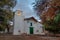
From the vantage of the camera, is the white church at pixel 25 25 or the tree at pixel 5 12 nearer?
the tree at pixel 5 12

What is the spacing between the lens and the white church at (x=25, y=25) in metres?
30.2

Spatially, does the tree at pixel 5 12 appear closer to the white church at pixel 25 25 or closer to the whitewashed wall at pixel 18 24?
the white church at pixel 25 25

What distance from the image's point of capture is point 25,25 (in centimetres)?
3197

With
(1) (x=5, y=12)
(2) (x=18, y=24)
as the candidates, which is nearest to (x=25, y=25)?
(2) (x=18, y=24)

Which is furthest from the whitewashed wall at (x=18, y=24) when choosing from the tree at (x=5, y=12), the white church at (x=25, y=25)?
the tree at (x=5, y=12)

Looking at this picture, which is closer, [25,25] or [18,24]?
[18,24]

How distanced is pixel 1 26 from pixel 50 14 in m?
12.2

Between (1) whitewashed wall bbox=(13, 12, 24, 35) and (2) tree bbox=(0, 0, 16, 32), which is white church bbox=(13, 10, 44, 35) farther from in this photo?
(2) tree bbox=(0, 0, 16, 32)

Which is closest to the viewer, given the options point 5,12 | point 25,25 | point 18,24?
point 5,12

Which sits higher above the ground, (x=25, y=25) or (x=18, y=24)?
(x=18, y=24)

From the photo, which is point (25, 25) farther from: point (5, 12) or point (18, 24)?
point (5, 12)

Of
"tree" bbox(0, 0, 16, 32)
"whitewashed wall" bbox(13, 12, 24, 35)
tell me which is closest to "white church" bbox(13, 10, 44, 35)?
"whitewashed wall" bbox(13, 12, 24, 35)

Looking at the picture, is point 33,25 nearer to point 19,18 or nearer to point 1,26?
point 19,18

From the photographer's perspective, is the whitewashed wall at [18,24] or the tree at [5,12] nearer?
the tree at [5,12]
